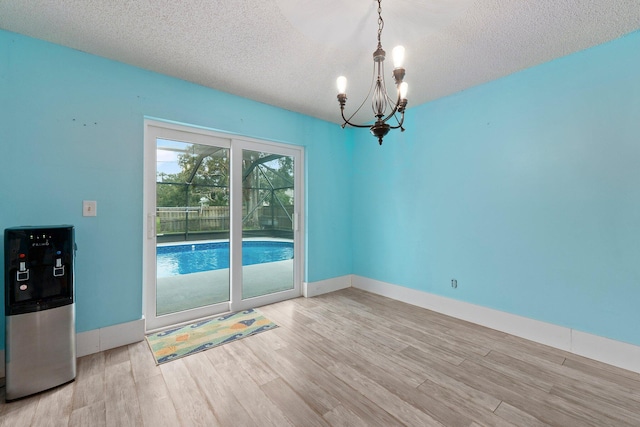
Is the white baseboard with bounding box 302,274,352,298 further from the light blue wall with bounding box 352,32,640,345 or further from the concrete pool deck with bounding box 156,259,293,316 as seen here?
the light blue wall with bounding box 352,32,640,345

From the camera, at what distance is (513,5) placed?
5.94 feet

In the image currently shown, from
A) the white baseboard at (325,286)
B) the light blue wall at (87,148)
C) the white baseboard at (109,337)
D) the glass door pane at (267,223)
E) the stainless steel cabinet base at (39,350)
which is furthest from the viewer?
the white baseboard at (325,286)

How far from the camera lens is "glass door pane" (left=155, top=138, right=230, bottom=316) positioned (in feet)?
9.38

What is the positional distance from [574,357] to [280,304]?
121 inches

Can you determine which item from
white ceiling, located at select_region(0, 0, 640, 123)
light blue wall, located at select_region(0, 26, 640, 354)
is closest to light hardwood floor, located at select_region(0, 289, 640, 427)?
light blue wall, located at select_region(0, 26, 640, 354)

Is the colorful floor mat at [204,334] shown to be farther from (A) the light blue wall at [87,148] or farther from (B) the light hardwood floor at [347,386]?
(A) the light blue wall at [87,148]

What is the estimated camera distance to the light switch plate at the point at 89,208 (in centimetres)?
231

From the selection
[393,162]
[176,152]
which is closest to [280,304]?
[176,152]

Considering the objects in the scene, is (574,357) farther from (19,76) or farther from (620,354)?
(19,76)

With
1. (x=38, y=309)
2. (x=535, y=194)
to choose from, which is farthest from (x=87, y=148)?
(x=535, y=194)

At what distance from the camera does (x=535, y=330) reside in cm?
255

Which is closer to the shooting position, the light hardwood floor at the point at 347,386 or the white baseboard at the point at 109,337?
the light hardwood floor at the point at 347,386

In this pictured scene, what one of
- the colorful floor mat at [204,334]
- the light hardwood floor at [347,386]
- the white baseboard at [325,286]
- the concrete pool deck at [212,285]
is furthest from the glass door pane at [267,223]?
the light hardwood floor at [347,386]

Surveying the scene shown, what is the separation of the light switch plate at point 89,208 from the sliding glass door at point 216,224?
1.40 ft
